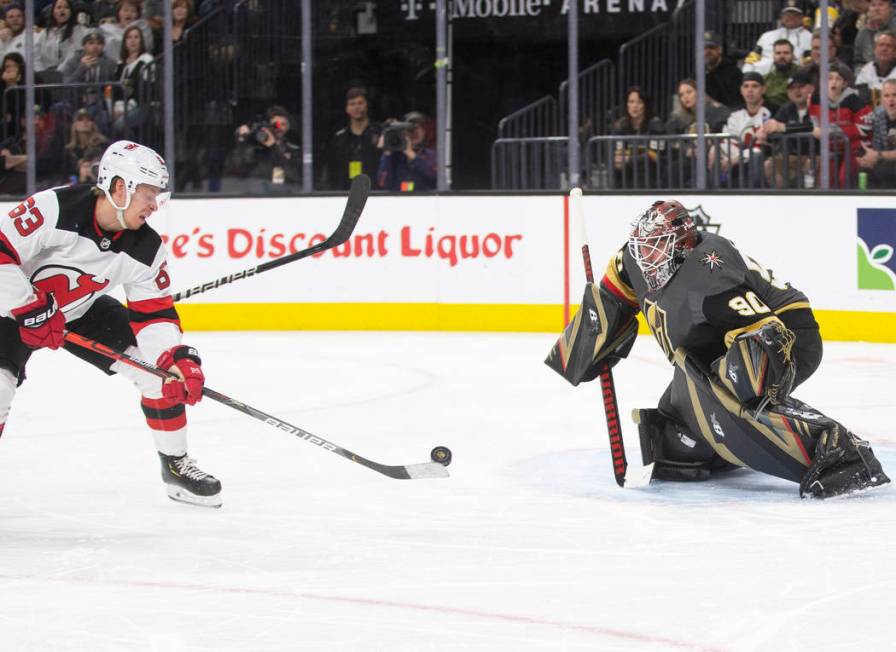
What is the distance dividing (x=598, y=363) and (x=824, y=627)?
58.3 inches

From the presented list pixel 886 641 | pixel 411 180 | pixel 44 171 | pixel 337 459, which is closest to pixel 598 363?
pixel 337 459

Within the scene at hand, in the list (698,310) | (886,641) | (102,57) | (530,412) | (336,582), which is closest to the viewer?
(886,641)

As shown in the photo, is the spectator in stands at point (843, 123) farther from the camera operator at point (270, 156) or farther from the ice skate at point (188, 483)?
the ice skate at point (188, 483)

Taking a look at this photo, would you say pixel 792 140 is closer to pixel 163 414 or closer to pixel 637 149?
pixel 637 149

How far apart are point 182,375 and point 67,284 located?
37 centimetres

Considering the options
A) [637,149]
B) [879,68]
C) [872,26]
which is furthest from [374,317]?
[872,26]

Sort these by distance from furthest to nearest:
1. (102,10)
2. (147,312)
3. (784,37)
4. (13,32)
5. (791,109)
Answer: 1. (102,10)
2. (13,32)
3. (784,37)
4. (791,109)
5. (147,312)

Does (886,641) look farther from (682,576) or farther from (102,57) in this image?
(102,57)

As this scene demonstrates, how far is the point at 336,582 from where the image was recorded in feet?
10.6

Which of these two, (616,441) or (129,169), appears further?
(616,441)

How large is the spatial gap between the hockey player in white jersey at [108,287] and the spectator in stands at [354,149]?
16.1 feet

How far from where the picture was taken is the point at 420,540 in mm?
3639

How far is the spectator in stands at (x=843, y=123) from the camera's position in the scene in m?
7.69

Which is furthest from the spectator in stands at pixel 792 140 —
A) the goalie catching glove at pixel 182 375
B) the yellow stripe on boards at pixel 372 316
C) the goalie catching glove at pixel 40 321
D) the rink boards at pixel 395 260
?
the goalie catching glove at pixel 40 321
